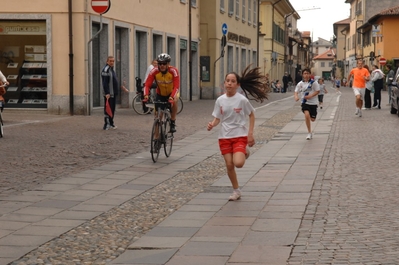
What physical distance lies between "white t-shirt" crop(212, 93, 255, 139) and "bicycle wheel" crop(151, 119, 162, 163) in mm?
3261

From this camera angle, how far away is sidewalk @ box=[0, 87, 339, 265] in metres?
6.10

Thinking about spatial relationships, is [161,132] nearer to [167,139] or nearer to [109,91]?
[167,139]

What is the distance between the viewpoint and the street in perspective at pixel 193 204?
20.0ft

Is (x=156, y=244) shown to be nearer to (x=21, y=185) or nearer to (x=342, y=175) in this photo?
(x=21, y=185)

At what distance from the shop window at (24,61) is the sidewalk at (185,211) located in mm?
11599

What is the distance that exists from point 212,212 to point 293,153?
589 cm

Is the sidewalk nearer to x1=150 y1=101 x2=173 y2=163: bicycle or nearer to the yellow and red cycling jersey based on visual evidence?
x1=150 y1=101 x2=173 y2=163: bicycle

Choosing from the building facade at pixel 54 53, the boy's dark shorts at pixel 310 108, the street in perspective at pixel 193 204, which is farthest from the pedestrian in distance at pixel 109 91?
the building facade at pixel 54 53

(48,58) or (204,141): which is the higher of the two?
(48,58)

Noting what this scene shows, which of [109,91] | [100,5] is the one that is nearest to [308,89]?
[109,91]

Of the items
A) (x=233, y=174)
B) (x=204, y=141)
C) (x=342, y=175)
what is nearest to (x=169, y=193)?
(x=233, y=174)

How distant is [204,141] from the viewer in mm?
16156

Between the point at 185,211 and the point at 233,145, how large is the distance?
4.31 ft

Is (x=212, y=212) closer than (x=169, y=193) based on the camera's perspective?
Yes
